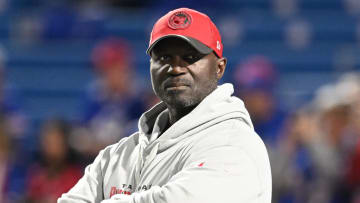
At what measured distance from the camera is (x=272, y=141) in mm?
4973

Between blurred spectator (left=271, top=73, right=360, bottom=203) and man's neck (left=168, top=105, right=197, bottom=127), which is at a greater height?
man's neck (left=168, top=105, right=197, bottom=127)

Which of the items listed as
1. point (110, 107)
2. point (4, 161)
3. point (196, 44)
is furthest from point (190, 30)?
point (110, 107)

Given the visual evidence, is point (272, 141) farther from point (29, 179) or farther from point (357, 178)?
point (29, 179)

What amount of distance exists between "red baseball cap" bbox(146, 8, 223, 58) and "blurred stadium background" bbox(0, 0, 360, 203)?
2.25 meters

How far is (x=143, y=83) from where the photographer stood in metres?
7.31

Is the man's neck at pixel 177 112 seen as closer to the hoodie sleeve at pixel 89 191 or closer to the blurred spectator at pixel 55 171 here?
the hoodie sleeve at pixel 89 191

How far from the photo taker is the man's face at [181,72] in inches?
96.7

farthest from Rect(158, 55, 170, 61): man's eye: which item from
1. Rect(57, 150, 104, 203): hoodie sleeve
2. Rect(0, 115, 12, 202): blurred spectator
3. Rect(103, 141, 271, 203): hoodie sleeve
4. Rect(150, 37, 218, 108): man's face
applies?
Rect(0, 115, 12, 202): blurred spectator

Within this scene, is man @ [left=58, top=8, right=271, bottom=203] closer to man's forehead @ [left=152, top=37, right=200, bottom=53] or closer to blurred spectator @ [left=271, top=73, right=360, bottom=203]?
man's forehead @ [left=152, top=37, right=200, bottom=53]

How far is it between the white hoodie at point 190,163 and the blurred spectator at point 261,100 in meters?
2.24

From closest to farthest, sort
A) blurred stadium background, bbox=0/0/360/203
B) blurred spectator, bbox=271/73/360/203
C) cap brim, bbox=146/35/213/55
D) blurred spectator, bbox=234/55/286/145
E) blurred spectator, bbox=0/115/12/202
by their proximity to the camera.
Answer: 1. cap brim, bbox=146/35/213/55
2. blurred spectator, bbox=271/73/360/203
3. blurred stadium background, bbox=0/0/360/203
4. blurred spectator, bbox=234/55/286/145
5. blurred spectator, bbox=0/115/12/202

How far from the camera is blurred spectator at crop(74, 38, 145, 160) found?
5359 millimetres

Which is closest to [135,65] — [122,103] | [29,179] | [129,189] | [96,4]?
[96,4]

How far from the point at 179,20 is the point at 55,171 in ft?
9.05
